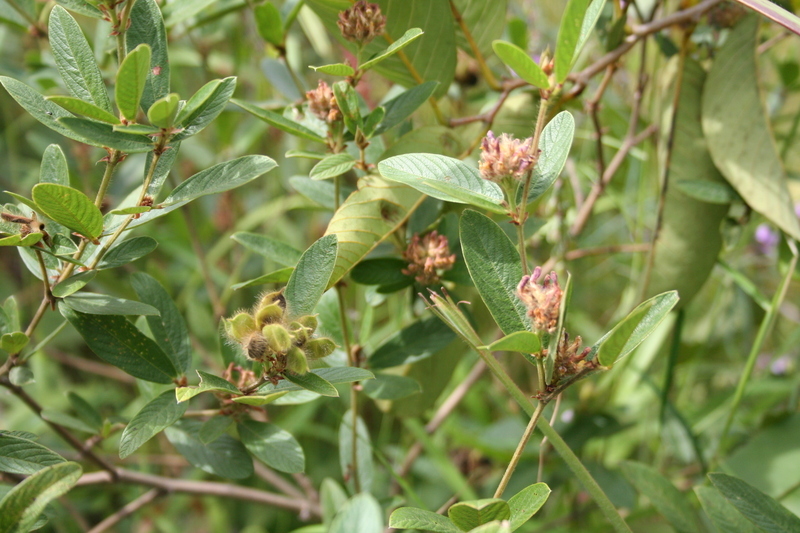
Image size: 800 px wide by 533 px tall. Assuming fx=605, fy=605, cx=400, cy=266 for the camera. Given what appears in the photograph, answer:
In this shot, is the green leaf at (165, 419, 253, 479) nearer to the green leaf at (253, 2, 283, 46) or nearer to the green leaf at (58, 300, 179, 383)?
the green leaf at (58, 300, 179, 383)

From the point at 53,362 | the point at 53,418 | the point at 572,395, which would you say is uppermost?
the point at 53,418

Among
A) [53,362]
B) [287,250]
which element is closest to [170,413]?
[287,250]

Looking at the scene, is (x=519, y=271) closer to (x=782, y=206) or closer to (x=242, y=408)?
(x=242, y=408)

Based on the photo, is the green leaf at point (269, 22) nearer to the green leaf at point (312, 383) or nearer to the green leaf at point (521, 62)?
the green leaf at point (521, 62)

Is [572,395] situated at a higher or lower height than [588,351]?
lower

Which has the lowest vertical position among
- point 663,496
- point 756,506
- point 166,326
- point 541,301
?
point 663,496

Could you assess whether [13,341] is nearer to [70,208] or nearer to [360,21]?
[70,208]

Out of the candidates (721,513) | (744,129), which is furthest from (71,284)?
(744,129)
